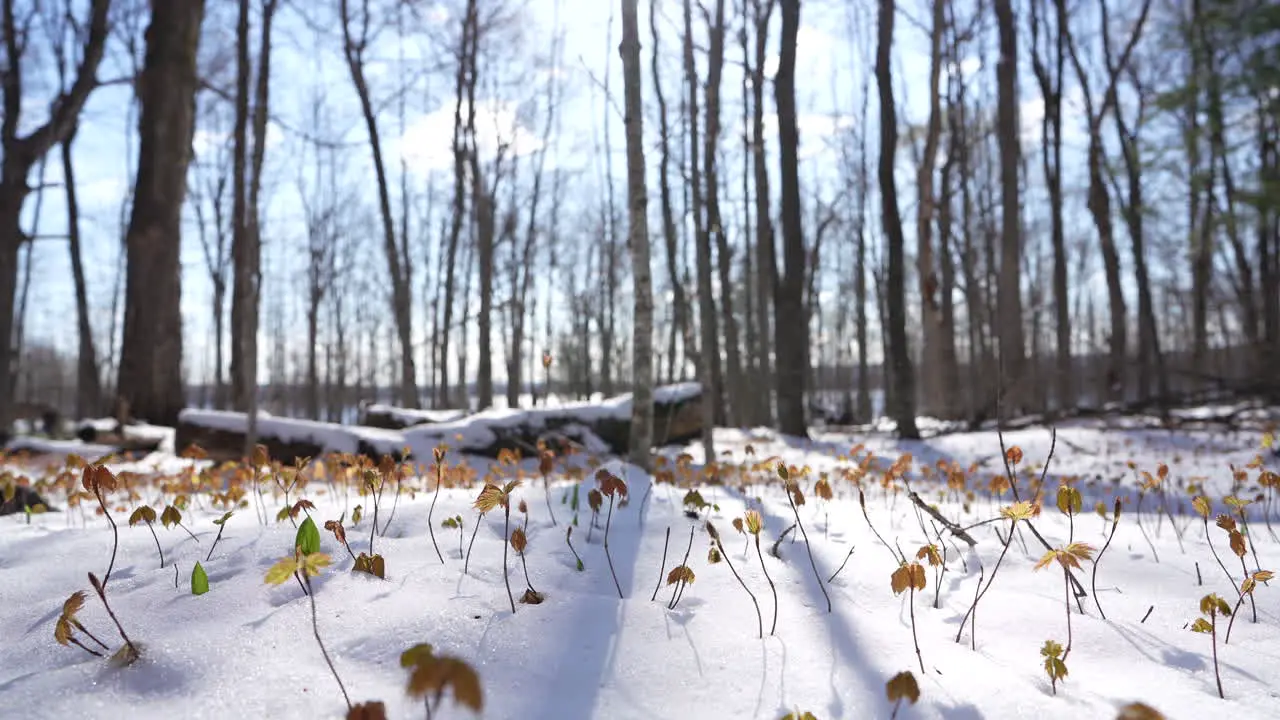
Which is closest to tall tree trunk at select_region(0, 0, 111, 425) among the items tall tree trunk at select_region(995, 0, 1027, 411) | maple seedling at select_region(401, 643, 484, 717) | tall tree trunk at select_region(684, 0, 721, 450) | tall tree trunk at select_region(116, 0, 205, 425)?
tall tree trunk at select_region(116, 0, 205, 425)

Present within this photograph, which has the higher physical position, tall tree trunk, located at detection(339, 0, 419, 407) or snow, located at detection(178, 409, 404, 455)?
tall tree trunk, located at detection(339, 0, 419, 407)

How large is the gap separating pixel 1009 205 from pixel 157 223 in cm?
1315

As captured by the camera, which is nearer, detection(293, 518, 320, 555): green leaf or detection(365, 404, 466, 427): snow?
detection(293, 518, 320, 555): green leaf

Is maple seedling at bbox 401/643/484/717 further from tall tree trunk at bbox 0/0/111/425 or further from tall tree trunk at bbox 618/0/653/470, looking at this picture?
tall tree trunk at bbox 0/0/111/425

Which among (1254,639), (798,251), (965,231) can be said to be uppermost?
(965,231)

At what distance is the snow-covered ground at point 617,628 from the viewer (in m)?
1.32

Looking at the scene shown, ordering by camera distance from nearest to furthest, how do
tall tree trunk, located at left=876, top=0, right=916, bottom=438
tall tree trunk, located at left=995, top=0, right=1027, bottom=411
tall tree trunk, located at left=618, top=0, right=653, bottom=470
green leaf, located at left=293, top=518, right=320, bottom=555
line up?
1. green leaf, located at left=293, top=518, right=320, bottom=555
2. tall tree trunk, located at left=618, top=0, right=653, bottom=470
3. tall tree trunk, located at left=876, top=0, right=916, bottom=438
4. tall tree trunk, located at left=995, top=0, right=1027, bottom=411

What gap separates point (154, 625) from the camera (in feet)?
5.03

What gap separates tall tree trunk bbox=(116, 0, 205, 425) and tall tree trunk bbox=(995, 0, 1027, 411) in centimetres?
1270

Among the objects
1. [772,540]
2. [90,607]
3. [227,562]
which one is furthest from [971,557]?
[90,607]

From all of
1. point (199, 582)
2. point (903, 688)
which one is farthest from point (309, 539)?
point (903, 688)

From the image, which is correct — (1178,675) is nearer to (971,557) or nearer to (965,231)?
(971,557)

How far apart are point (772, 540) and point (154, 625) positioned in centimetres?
209

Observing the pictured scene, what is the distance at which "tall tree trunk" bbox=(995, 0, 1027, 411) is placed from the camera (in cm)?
1009
